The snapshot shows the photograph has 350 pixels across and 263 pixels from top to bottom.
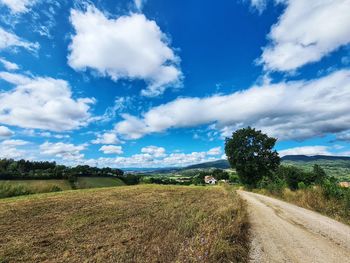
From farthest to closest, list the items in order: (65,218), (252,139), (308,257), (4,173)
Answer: (252,139), (4,173), (65,218), (308,257)

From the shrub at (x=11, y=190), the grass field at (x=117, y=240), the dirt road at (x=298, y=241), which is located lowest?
the dirt road at (x=298, y=241)

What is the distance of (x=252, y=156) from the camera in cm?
4909

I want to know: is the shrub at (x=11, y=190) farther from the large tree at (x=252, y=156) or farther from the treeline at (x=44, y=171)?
the large tree at (x=252, y=156)

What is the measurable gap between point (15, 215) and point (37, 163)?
56.3 m

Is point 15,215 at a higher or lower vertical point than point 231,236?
higher

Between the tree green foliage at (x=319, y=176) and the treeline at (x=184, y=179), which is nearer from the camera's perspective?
the tree green foliage at (x=319, y=176)

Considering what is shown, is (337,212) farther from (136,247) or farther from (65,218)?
(65,218)

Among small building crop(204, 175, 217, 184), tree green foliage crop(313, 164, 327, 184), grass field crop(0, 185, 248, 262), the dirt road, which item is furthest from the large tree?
small building crop(204, 175, 217, 184)

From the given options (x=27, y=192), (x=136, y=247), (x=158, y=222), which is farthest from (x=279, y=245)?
(x=27, y=192)

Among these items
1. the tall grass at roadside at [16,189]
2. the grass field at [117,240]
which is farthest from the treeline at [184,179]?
the grass field at [117,240]

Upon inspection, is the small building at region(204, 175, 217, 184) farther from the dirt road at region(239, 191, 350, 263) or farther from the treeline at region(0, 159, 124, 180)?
Result: the dirt road at region(239, 191, 350, 263)

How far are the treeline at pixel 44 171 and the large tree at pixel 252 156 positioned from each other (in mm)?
33171

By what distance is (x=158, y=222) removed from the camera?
8.27 meters

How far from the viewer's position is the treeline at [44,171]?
148 ft
